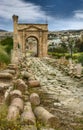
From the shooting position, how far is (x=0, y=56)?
18328 millimetres

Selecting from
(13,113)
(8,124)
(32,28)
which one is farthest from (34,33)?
(8,124)

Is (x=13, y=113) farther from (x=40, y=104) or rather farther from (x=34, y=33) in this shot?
(x=34, y=33)

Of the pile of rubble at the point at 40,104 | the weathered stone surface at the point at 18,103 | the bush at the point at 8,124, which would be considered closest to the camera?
the bush at the point at 8,124

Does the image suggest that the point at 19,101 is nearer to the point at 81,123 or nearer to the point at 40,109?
the point at 40,109

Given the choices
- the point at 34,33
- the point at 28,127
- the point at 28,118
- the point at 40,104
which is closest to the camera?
the point at 28,127

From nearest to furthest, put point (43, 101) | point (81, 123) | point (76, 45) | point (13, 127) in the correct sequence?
point (13, 127) → point (81, 123) → point (43, 101) → point (76, 45)

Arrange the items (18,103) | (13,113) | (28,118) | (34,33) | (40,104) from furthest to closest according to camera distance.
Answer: (34,33), (40,104), (18,103), (13,113), (28,118)

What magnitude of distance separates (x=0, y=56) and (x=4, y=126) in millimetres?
11920

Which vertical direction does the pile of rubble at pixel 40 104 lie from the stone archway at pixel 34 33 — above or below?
below

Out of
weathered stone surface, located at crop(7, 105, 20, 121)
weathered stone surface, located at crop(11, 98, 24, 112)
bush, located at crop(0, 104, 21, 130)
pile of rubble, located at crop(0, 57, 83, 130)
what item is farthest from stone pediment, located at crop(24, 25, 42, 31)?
bush, located at crop(0, 104, 21, 130)

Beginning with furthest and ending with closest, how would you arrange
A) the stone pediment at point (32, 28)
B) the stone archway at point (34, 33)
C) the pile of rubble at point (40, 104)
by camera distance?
the stone pediment at point (32, 28) < the stone archway at point (34, 33) < the pile of rubble at point (40, 104)

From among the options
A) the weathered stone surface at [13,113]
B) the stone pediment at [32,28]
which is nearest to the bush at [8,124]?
the weathered stone surface at [13,113]

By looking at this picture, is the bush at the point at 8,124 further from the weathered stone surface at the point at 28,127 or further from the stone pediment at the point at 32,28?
the stone pediment at the point at 32,28

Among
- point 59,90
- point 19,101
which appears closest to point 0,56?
point 59,90
